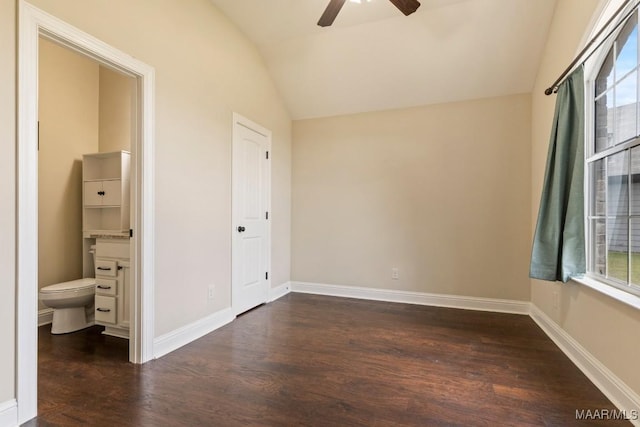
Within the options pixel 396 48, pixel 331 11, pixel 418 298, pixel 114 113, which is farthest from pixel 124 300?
pixel 396 48

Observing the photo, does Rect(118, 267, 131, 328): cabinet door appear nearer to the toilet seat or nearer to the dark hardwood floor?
the dark hardwood floor

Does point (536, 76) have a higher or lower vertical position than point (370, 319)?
higher

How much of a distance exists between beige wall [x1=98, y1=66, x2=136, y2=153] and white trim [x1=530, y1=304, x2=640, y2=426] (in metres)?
4.51

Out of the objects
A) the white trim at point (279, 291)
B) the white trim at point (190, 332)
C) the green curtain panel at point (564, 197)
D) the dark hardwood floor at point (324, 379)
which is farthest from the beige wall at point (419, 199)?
the white trim at point (190, 332)

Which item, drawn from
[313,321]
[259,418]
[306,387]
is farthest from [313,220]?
[259,418]

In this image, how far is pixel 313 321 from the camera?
317cm

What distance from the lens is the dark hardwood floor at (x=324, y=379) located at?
1661mm

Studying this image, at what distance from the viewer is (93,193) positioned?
10.2ft

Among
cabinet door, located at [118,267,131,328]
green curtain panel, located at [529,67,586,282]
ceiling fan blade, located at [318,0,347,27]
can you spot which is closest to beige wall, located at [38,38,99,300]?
cabinet door, located at [118,267,131,328]

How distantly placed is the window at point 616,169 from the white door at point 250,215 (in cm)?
307

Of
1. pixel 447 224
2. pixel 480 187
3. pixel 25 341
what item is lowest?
pixel 25 341

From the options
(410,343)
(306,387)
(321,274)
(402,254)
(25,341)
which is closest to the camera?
(25,341)

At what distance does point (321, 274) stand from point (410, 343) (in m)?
1.85

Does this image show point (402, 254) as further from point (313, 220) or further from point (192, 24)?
point (192, 24)
